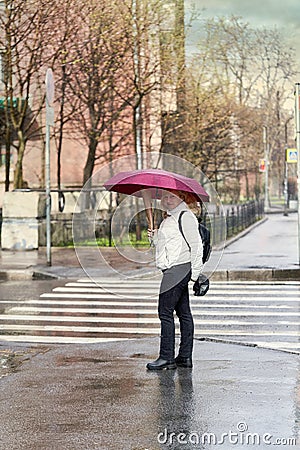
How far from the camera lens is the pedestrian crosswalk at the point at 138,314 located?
11.7 metres

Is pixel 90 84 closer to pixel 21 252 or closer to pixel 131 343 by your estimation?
pixel 21 252

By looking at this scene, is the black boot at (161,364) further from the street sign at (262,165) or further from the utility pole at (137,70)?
the street sign at (262,165)

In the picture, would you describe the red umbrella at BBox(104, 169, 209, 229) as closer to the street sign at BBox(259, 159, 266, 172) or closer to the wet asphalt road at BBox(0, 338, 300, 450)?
the wet asphalt road at BBox(0, 338, 300, 450)

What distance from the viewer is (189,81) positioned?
38.3m

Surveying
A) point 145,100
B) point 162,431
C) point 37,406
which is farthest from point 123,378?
point 145,100

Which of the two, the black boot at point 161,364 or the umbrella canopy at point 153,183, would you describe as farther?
the black boot at point 161,364

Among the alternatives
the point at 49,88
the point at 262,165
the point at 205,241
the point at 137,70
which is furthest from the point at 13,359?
the point at 262,165

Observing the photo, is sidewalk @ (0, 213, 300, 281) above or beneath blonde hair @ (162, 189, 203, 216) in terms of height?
beneath

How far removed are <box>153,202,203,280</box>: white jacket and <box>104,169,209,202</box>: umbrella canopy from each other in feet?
0.81

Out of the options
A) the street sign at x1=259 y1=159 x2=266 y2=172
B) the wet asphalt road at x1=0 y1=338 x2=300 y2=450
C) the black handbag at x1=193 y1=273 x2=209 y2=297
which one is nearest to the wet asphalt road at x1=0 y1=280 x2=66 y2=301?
the wet asphalt road at x1=0 y1=338 x2=300 y2=450

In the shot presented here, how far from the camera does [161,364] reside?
898cm

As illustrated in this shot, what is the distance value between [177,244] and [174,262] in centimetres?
17

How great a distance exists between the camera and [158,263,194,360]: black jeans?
886 centimetres

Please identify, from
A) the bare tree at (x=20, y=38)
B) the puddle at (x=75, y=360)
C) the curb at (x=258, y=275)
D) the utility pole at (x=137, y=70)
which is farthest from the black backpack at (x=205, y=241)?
the utility pole at (x=137, y=70)
